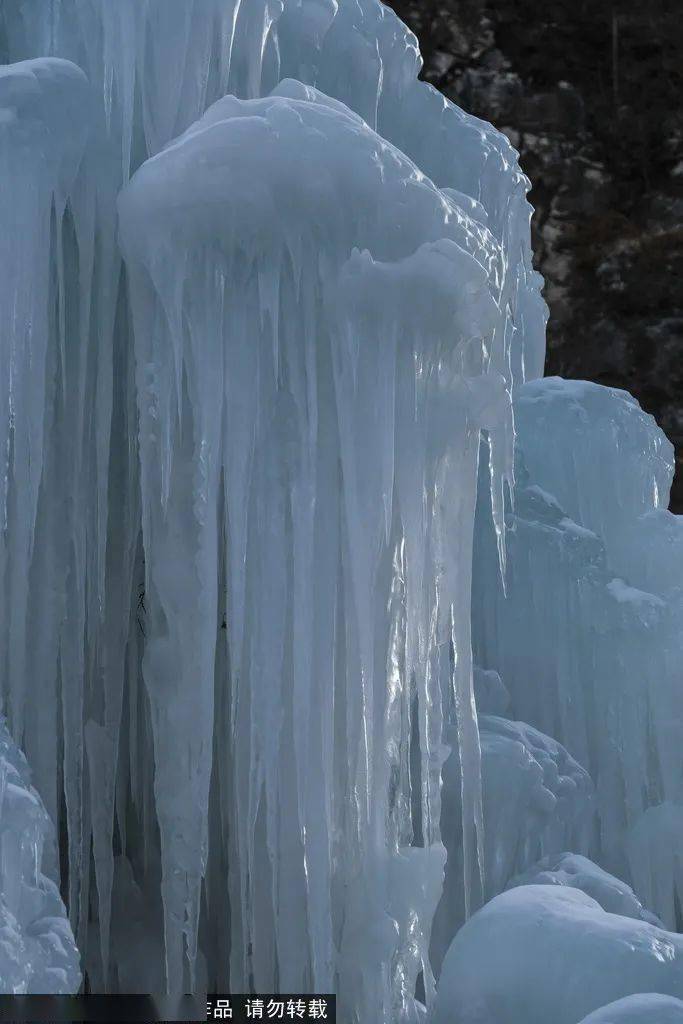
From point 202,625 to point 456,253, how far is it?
3.92 ft

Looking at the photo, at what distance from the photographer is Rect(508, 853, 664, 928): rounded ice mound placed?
16.0ft

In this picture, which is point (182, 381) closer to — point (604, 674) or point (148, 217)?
point (148, 217)

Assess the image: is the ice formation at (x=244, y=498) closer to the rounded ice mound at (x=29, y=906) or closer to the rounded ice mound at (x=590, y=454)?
the rounded ice mound at (x=29, y=906)

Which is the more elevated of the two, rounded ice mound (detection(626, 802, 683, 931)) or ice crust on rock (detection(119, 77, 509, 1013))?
ice crust on rock (detection(119, 77, 509, 1013))

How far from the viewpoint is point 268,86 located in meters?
4.76

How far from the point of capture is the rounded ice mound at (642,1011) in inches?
125

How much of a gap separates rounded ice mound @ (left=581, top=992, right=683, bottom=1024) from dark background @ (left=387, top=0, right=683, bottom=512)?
7.98m

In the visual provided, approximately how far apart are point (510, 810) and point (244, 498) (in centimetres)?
184

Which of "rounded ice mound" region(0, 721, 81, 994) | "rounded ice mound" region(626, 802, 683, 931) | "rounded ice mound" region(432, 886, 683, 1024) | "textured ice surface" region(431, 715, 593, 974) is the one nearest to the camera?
"rounded ice mound" region(0, 721, 81, 994)

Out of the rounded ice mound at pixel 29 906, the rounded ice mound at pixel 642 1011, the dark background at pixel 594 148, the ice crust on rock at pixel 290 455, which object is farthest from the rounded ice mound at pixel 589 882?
the dark background at pixel 594 148

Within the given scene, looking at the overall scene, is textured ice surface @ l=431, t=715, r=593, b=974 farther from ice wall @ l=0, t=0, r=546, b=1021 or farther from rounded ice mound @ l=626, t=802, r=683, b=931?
ice wall @ l=0, t=0, r=546, b=1021

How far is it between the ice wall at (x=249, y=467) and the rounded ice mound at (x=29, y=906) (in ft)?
2.36

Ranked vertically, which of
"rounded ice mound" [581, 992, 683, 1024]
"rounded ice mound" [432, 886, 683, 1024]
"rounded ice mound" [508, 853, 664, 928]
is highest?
"rounded ice mound" [581, 992, 683, 1024]

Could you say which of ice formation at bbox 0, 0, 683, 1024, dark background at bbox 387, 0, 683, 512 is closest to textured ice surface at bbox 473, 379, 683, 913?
ice formation at bbox 0, 0, 683, 1024
